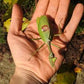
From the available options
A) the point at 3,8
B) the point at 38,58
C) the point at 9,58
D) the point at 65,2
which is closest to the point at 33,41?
the point at 38,58

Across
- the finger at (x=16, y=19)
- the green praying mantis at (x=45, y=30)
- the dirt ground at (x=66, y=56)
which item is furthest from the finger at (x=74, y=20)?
the dirt ground at (x=66, y=56)

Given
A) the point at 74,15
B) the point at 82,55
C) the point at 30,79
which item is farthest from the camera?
the point at 82,55

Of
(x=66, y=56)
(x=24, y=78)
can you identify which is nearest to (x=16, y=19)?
(x=24, y=78)

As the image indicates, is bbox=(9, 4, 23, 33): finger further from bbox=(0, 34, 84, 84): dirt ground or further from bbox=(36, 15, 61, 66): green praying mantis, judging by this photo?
bbox=(0, 34, 84, 84): dirt ground

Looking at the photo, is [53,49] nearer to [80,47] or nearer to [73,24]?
[73,24]

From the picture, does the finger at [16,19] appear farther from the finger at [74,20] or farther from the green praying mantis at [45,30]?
the finger at [74,20]

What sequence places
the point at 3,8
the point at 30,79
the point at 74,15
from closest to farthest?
the point at 30,79 → the point at 74,15 → the point at 3,8

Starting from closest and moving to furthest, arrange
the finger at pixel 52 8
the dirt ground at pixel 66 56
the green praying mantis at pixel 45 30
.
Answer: the green praying mantis at pixel 45 30 → the finger at pixel 52 8 → the dirt ground at pixel 66 56
